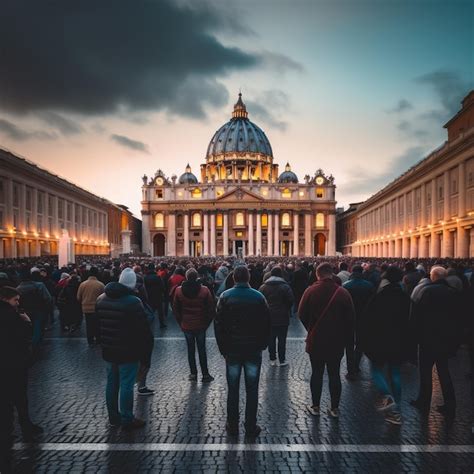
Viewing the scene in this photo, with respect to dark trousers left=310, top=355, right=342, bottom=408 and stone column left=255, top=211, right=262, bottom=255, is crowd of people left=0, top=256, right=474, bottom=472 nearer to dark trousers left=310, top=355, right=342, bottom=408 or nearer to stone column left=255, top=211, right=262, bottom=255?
dark trousers left=310, top=355, right=342, bottom=408

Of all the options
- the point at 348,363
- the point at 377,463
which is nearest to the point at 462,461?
the point at 377,463

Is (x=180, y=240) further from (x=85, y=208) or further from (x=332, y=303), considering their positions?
(x=332, y=303)

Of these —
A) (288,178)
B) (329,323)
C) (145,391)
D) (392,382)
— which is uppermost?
(288,178)

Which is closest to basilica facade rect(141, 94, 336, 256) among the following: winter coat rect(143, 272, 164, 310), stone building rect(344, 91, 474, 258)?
stone building rect(344, 91, 474, 258)

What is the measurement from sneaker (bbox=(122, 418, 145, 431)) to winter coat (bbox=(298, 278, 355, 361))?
2.36m

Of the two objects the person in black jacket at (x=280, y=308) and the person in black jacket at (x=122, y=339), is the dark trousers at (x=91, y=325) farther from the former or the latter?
the person in black jacket at (x=122, y=339)

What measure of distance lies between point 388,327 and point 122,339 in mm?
3444

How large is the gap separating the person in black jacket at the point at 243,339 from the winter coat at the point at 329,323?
72cm

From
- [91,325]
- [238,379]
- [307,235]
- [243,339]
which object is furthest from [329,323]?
[307,235]

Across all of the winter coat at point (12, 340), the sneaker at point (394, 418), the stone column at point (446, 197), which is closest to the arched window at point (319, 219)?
the stone column at point (446, 197)

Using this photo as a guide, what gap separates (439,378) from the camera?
6.35m

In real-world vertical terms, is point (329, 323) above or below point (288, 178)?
below

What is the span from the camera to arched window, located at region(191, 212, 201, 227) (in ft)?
329

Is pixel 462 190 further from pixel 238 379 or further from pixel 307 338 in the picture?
pixel 238 379
